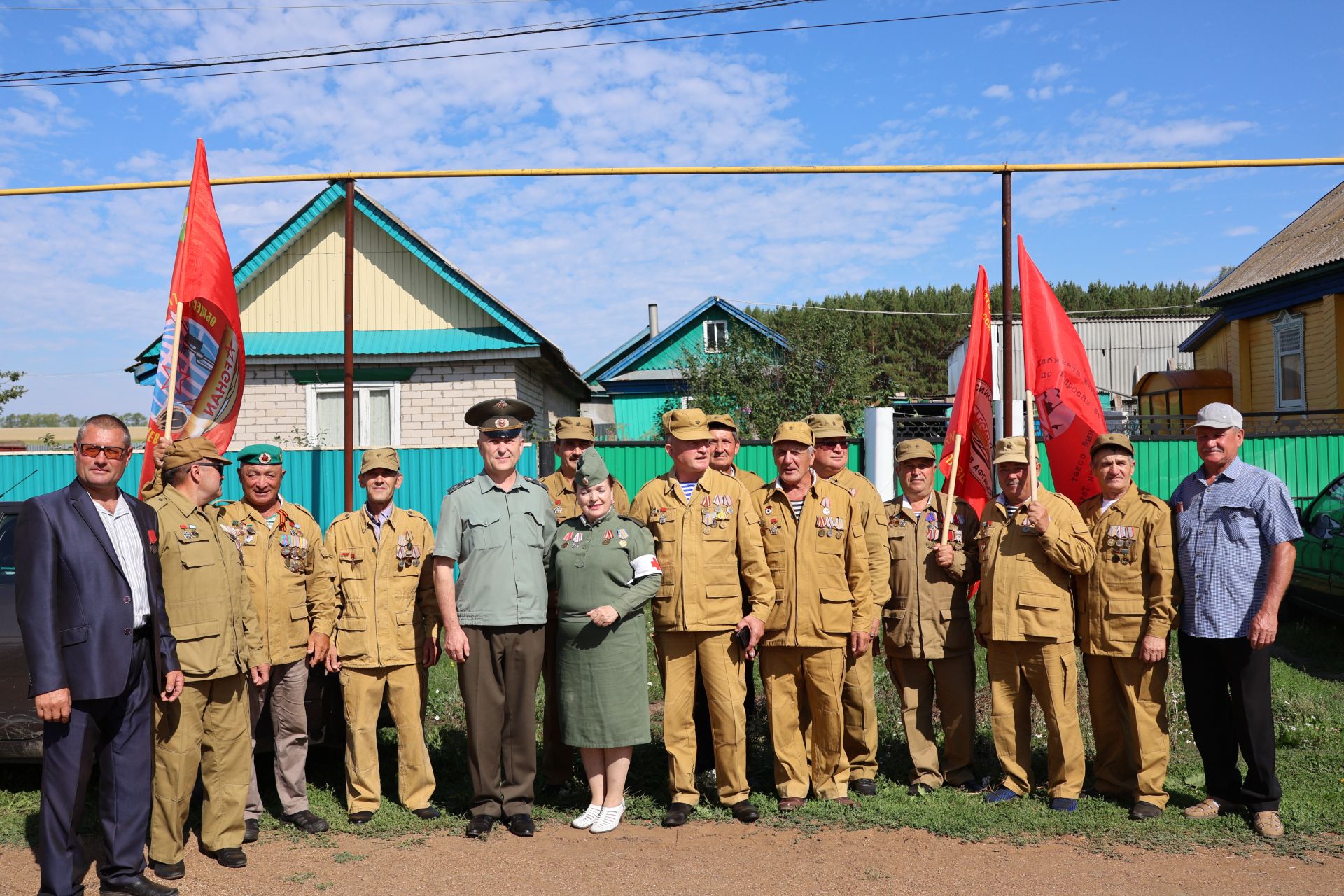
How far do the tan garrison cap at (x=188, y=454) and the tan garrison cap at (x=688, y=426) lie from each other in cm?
215

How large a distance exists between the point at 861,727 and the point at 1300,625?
5902mm

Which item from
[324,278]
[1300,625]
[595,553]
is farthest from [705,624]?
[324,278]

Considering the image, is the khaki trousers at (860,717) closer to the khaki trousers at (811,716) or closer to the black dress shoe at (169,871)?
the khaki trousers at (811,716)

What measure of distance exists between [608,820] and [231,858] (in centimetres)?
172

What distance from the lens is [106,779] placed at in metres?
4.05

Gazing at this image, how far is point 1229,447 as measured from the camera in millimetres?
4816

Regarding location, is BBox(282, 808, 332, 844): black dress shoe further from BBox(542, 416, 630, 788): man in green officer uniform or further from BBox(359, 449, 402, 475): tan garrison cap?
BBox(359, 449, 402, 475): tan garrison cap

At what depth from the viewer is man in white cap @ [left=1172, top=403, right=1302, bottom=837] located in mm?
4629

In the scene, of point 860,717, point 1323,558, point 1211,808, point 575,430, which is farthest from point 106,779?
point 1323,558

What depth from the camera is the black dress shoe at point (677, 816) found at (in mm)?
4805

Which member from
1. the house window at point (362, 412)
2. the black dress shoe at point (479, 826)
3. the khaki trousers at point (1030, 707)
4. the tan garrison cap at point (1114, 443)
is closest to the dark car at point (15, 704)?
the black dress shoe at point (479, 826)

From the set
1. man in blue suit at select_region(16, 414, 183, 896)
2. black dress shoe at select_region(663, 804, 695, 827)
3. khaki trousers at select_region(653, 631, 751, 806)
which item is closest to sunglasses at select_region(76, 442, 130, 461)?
man in blue suit at select_region(16, 414, 183, 896)

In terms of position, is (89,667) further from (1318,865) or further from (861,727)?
(1318,865)

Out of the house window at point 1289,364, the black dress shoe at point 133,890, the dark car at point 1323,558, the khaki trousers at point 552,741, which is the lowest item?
the black dress shoe at point 133,890
